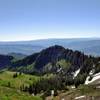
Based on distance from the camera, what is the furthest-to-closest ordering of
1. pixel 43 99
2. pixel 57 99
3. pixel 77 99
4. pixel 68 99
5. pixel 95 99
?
pixel 43 99
pixel 57 99
pixel 68 99
pixel 77 99
pixel 95 99

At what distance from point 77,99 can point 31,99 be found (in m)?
53.7

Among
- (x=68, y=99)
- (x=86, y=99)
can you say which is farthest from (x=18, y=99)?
(x=86, y=99)

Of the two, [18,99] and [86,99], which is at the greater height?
[86,99]

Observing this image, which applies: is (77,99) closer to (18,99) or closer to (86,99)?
(86,99)

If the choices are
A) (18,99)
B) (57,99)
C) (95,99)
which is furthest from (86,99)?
(18,99)

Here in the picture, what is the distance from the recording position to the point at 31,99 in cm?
17012

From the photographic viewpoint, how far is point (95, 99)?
112m

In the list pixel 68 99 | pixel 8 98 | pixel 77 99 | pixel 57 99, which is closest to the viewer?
pixel 77 99

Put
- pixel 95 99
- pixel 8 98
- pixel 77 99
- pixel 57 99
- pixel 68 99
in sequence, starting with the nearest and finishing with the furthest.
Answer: pixel 95 99
pixel 77 99
pixel 68 99
pixel 57 99
pixel 8 98

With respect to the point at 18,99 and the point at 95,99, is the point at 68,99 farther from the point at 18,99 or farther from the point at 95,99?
the point at 18,99

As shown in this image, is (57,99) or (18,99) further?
(18,99)

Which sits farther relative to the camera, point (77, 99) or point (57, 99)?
point (57, 99)

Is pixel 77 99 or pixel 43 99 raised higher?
pixel 77 99

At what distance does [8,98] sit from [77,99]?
54.7m
